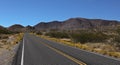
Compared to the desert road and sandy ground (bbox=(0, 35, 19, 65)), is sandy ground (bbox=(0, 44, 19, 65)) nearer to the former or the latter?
sandy ground (bbox=(0, 35, 19, 65))

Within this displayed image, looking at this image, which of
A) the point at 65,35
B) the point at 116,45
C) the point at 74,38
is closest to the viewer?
the point at 116,45

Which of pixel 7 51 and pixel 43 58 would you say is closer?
pixel 43 58

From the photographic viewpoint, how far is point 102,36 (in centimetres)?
4828

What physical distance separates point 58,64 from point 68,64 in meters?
0.59

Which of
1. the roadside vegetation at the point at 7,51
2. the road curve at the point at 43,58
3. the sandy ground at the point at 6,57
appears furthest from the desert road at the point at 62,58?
the roadside vegetation at the point at 7,51

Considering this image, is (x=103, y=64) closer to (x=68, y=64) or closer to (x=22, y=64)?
(x=68, y=64)

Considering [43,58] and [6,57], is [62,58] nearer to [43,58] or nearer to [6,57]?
[43,58]

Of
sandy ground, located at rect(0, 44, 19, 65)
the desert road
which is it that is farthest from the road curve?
sandy ground, located at rect(0, 44, 19, 65)

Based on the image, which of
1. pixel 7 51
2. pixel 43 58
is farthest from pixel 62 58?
pixel 7 51

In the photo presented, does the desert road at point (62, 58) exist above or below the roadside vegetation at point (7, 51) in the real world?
above

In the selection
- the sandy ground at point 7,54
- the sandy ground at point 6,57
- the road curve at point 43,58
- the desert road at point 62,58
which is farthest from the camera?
the sandy ground at point 7,54

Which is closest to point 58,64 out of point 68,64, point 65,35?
point 68,64

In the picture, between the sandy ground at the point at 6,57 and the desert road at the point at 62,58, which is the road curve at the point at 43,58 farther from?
the sandy ground at the point at 6,57

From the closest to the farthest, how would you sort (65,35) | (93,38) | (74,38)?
(93,38), (74,38), (65,35)
